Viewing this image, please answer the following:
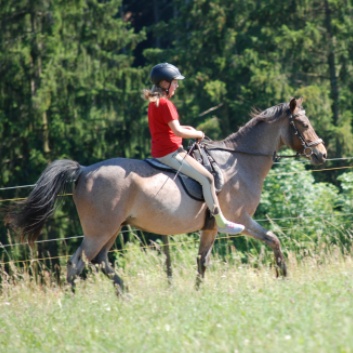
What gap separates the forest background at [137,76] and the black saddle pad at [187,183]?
13.9 metres

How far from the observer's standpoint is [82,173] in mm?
9984

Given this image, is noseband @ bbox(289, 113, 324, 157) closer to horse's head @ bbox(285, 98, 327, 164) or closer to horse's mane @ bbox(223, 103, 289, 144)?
horse's head @ bbox(285, 98, 327, 164)

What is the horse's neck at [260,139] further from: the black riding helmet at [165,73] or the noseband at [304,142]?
the black riding helmet at [165,73]

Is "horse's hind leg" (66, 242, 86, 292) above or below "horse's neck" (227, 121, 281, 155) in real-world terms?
below

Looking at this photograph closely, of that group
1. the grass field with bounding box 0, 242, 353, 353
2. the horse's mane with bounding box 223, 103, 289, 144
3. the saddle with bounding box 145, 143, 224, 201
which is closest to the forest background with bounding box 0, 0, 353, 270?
the horse's mane with bounding box 223, 103, 289, 144

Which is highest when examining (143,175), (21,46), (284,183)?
(21,46)

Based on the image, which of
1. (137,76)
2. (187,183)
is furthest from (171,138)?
(137,76)

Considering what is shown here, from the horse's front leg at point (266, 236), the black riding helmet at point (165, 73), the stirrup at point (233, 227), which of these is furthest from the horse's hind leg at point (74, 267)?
the black riding helmet at point (165, 73)

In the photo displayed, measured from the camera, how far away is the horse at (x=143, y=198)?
32.3 ft

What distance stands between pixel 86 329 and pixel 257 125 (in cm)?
427

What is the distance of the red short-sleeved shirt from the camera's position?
9977 millimetres

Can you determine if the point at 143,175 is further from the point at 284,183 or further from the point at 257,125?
the point at 284,183

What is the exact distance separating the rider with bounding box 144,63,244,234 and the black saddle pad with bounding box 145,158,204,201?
6cm

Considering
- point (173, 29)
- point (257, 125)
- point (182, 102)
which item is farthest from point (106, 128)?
Result: point (257, 125)
